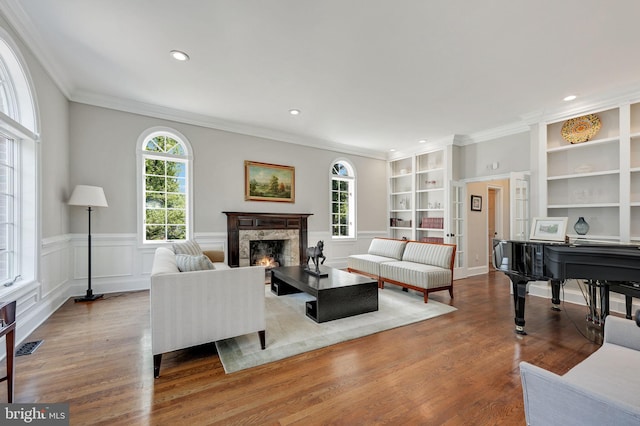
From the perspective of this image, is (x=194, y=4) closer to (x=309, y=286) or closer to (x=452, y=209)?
(x=309, y=286)

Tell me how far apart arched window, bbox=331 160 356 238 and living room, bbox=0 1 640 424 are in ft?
0.56

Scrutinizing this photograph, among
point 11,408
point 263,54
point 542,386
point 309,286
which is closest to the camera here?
point 542,386

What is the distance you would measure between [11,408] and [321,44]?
348 cm

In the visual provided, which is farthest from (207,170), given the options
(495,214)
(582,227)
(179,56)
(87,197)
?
(495,214)

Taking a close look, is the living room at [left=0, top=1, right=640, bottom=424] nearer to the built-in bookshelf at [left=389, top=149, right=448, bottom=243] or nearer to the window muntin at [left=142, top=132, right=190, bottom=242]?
the window muntin at [left=142, top=132, right=190, bottom=242]

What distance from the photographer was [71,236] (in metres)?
3.99

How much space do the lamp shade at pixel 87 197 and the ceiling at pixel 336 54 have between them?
1.34m

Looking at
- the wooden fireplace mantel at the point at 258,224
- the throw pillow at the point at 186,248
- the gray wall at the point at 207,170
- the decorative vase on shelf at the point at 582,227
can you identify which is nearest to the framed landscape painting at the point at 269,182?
the gray wall at the point at 207,170

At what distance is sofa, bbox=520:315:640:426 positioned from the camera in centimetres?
89

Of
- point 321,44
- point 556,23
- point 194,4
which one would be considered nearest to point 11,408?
point 194,4

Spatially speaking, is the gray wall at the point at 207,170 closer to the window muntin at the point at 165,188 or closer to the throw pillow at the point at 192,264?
the window muntin at the point at 165,188

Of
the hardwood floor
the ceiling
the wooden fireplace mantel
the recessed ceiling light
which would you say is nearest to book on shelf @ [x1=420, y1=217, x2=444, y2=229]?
the ceiling

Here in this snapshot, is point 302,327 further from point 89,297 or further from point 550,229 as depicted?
point 89,297

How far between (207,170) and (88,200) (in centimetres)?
178
